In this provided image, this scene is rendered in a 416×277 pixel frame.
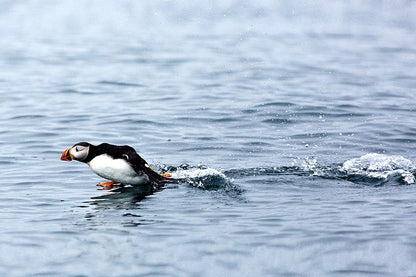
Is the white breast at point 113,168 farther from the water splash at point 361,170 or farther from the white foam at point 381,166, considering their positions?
the white foam at point 381,166

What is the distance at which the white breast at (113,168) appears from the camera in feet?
35.0

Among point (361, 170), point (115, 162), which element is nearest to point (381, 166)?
point (361, 170)

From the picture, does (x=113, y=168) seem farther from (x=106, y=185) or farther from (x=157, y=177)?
(x=157, y=177)

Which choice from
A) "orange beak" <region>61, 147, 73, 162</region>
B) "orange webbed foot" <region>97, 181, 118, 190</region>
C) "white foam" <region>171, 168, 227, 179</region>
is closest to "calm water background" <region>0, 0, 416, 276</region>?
"white foam" <region>171, 168, 227, 179</region>

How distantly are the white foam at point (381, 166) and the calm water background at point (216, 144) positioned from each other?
0.12 feet

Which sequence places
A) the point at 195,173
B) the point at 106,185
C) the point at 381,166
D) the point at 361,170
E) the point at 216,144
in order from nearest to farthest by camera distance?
the point at 106,185 < the point at 195,173 < the point at 361,170 < the point at 381,166 < the point at 216,144

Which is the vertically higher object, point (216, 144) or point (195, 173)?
point (216, 144)

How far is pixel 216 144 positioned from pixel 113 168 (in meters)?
3.51

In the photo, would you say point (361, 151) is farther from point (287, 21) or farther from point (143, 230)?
point (287, 21)

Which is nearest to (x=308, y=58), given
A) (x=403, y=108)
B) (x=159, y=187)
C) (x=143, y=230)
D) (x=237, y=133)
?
(x=403, y=108)

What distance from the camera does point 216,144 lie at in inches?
544

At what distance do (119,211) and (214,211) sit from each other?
1239mm

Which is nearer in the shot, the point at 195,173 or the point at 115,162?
the point at 115,162

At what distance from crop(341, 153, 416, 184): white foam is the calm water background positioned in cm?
4
